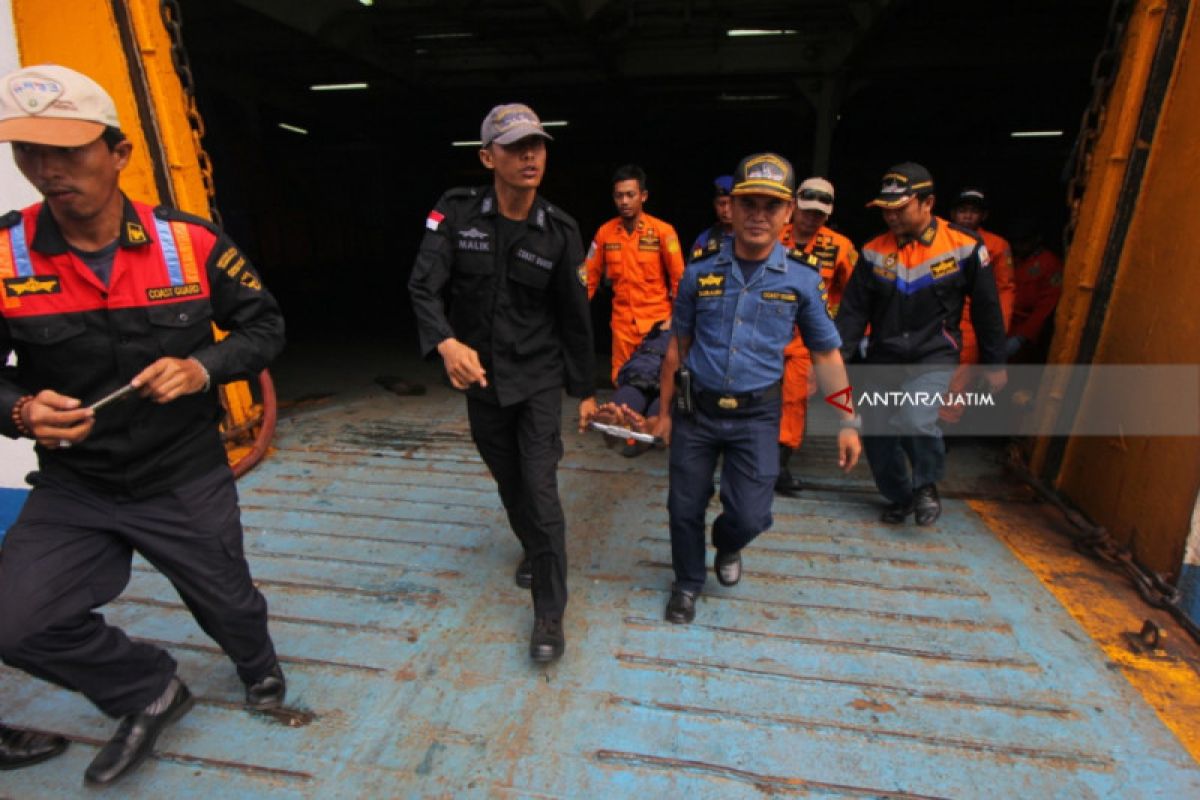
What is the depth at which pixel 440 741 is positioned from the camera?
6.75 feet

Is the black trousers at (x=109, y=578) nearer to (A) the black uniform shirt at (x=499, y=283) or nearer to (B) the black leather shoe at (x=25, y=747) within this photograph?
(B) the black leather shoe at (x=25, y=747)

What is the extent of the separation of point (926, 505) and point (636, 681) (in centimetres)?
211

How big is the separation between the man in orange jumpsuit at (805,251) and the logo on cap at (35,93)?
11.2ft

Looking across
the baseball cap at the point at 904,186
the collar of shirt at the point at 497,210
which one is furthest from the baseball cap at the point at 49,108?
the baseball cap at the point at 904,186

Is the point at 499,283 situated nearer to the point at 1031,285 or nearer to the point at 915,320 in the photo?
the point at 915,320

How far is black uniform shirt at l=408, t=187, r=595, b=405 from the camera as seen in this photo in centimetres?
242

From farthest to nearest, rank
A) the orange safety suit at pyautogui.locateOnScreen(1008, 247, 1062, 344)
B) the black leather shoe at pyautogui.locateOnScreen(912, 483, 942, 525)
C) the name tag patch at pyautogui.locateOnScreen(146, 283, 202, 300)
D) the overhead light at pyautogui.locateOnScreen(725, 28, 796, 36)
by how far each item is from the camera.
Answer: the overhead light at pyautogui.locateOnScreen(725, 28, 796, 36) < the orange safety suit at pyautogui.locateOnScreen(1008, 247, 1062, 344) < the black leather shoe at pyautogui.locateOnScreen(912, 483, 942, 525) < the name tag patch at pyautogui.locateOnScreen(146, 283, 202, 300)

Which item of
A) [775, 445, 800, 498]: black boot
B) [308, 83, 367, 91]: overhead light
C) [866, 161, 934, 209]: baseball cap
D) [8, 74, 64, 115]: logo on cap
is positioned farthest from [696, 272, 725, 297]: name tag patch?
[308, 83, 367, 91]: overhead light

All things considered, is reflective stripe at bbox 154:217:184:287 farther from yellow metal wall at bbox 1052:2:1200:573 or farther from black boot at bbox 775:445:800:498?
yellow metal wall at bbox 1052:2:1200:573

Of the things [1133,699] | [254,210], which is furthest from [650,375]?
[254,210]

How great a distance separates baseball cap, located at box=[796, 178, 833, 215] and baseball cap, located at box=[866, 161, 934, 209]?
0.70 m

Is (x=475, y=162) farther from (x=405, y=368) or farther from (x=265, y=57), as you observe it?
(x=405, y=368)

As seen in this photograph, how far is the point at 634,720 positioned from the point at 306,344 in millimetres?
7960

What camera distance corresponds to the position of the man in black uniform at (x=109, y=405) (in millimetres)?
1592
